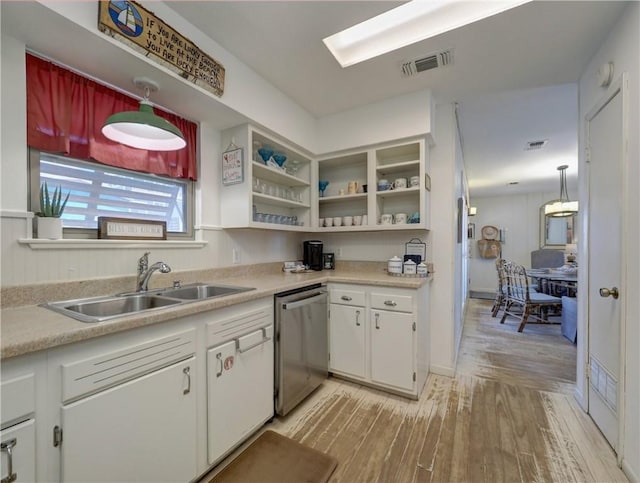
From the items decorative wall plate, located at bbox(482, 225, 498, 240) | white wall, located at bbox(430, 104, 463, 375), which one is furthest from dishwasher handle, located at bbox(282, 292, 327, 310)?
decorative wall plate, located at bbox(482, 225, 498, 240)

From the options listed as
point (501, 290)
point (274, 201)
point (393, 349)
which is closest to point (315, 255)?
point (274, 201)

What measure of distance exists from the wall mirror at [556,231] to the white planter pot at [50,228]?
27.2 feet

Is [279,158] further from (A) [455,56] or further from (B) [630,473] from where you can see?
(B) [630,473]

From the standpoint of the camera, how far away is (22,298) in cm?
130

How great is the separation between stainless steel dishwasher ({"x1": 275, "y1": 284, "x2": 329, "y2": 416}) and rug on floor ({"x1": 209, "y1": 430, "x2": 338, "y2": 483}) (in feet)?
0.84

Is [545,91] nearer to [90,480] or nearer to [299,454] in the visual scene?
[299,454]

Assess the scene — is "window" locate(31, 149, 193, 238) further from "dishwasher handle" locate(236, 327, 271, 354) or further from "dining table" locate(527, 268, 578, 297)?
"dining table" locate(527, 268, 578, 297)

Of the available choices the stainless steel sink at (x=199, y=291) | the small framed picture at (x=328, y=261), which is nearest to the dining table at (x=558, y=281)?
the small framed picture at (x=328, y=261)

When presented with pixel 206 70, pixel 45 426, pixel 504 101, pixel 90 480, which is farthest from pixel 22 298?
pixel 504 101

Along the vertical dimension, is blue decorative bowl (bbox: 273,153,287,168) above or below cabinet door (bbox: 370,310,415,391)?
above

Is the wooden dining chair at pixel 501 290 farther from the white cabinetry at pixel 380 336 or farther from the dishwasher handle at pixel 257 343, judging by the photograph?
the dishwasher handle at pixel 257 343

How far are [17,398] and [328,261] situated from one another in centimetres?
249

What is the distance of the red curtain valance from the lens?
4.61ft

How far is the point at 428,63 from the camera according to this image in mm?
2068
